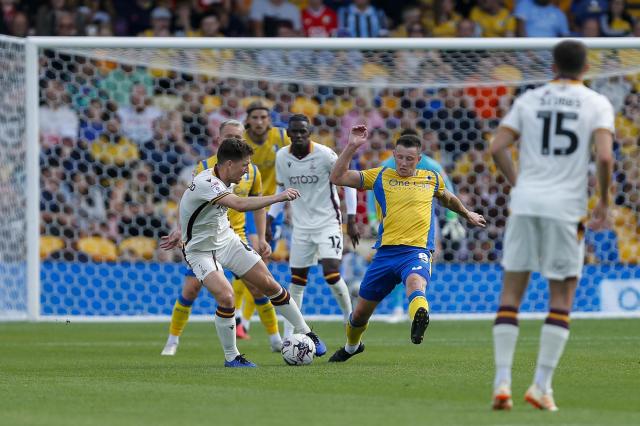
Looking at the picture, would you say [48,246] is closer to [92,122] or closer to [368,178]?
[92,122]

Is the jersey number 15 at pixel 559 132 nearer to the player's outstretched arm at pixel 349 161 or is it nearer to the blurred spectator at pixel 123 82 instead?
the player's outstretched arm at pixel 349 161

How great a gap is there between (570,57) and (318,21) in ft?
48.8

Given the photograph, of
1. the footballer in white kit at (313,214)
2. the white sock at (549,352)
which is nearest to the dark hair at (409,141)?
the footballer in white kit at (313,214)

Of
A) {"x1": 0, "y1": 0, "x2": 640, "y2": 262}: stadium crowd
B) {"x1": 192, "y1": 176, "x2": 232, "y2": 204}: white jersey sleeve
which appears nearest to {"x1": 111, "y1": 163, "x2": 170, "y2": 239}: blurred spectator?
{"x1": 0, "y1": 0, "x2": 640, "y2": 262}: stadium crowd

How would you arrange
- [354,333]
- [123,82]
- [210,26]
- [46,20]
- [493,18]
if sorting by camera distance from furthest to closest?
[493,18] < [210,26] < [46,20] < [123,82] < [354,333]

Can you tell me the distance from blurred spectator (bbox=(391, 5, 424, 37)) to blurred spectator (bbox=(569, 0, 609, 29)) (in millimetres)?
2692

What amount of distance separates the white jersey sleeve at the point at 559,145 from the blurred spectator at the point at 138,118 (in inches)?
462

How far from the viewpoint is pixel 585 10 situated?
2227 cm

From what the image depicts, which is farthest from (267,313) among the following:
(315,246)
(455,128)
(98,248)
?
(455,128)

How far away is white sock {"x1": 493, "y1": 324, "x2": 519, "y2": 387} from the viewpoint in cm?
737

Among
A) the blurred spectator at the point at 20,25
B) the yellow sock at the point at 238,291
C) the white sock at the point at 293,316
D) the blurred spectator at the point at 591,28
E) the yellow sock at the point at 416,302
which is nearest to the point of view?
the yellow sock at the point at 416,302

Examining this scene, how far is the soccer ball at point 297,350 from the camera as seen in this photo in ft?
35.1

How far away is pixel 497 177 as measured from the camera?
61.1 ft

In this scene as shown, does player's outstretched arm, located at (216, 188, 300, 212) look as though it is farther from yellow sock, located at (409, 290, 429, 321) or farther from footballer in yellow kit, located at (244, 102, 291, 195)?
footballer in yellow kit, located at (244, 102, 291, 195)
